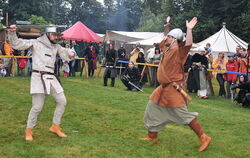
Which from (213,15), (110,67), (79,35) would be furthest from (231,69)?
(213,15)

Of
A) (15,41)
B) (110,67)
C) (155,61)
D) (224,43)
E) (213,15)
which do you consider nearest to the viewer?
(15,41)

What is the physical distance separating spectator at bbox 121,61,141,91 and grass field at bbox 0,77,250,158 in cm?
305

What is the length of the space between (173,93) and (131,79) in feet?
27.2

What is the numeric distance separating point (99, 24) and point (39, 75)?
225 feet

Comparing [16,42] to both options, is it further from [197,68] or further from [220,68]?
[220,68]

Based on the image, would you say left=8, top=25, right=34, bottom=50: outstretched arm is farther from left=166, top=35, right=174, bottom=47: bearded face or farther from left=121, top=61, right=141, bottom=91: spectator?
left=121, top=61, right=141, bottom=91: spectator

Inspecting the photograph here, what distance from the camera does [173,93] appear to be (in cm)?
604

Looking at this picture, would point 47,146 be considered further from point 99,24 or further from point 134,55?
point 99,24

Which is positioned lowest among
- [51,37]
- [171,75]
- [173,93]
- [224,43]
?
[173,93]

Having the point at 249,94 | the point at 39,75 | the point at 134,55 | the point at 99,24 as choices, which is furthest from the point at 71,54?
the point at 99,24

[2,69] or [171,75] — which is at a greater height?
[171,75]

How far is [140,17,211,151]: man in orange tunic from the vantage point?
6013 mm

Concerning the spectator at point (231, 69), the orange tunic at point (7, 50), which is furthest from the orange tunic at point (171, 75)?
the orange tunic at point (7, 50)

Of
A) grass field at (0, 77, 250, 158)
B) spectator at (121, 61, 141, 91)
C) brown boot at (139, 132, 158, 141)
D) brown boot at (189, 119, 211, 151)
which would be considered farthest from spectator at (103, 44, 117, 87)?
brown boot at (189, 119, 211, 151)
